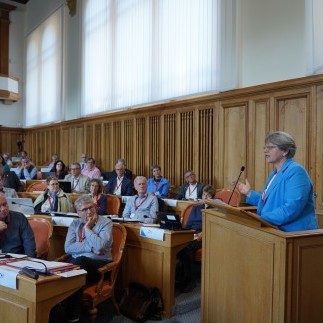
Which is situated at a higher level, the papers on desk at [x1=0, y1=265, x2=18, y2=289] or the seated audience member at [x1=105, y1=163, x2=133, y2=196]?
the seated audience member at [x1=105, y1=163, x2=133, y2=196]

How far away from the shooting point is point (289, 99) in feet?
17.9

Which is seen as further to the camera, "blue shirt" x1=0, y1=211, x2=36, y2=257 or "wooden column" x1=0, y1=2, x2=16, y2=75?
"wooden column" x1=0, y1=2, x2=16, y2=75

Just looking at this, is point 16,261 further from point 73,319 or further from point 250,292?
point 250,292

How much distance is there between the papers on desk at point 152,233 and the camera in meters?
3.68

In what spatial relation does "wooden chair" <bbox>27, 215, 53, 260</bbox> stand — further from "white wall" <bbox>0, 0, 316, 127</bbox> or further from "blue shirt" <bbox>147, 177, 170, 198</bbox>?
"white wall" <bbox>0, 0, 316, 127</bbox>

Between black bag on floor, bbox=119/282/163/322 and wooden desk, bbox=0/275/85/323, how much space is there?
1.16 metres

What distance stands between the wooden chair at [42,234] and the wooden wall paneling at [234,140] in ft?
11.1

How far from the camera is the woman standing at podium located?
2.38m

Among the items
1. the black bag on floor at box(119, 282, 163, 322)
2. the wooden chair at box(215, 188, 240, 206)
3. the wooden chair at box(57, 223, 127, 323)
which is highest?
the wooden chair at box(215, 188, 240, 206)

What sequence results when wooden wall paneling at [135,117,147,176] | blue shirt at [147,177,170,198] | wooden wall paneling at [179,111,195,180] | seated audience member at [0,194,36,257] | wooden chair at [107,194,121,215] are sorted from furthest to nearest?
wooden wall paneling at [135,117,147,176] → wooden wall paneling at [179,111,195,180] → blue shirt at [147,177,170,198] → wooden chair at [107,194,121,215] → seated audience member at [0,194,36,257]

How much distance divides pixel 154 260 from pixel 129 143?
223 inches

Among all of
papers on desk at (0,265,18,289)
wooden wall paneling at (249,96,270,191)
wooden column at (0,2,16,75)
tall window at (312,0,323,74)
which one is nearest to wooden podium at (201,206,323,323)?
papers on desk at (0,265,18,289)

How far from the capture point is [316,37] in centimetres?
499

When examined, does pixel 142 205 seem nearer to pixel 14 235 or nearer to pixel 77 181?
pixel 14 235
